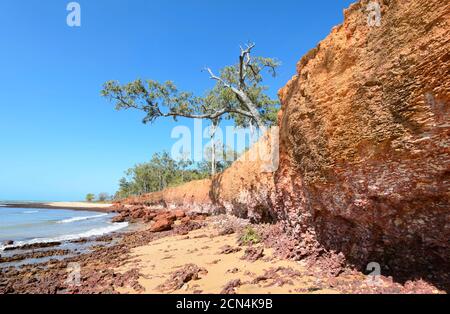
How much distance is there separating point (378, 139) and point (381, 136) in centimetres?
7

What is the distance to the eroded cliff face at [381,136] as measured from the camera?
3512 mm

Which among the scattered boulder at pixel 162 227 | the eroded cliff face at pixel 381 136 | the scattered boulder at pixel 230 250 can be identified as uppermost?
the eroded cliff face at pixel 381 136

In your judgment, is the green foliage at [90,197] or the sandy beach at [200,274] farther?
the green foliage at [90,197]

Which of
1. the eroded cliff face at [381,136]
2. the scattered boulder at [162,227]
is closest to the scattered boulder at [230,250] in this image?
the eroded cliff face at [381,136]

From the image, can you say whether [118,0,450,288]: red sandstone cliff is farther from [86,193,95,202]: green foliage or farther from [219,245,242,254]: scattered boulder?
[86,193,95,202]: green foliage

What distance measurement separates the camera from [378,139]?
419 centimetres

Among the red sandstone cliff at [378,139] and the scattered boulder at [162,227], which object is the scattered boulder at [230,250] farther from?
the scattered boulder at [162,227]

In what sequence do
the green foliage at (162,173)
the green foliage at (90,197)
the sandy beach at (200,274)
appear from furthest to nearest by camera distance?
the green foliage at (90,197) < the green foliage at (162,173) < the sandy beach at (200,274)

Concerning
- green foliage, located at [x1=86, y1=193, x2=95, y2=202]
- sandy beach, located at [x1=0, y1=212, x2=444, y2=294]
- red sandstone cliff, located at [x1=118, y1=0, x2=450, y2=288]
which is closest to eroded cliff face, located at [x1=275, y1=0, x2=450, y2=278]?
red sandstone cliff, located at [x1=118, y1=0, x2=450, y2=288]

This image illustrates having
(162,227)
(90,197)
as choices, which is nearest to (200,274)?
(162,227)

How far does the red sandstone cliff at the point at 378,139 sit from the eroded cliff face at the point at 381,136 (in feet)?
0.05

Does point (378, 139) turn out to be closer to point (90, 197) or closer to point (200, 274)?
point (200, 274)

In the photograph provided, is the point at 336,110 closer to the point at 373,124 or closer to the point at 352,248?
the point at 373,124

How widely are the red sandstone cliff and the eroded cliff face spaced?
0.01 meters
